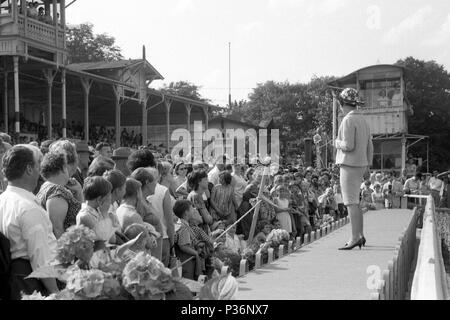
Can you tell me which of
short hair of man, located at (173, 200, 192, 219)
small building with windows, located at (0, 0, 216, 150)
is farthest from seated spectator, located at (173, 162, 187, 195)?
small building with windows, located at (0, 0, 216, 150)

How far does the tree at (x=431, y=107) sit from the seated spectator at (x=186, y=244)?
49711 mm

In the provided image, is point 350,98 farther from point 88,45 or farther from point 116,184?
point 88,45

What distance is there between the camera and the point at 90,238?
3.19 metres

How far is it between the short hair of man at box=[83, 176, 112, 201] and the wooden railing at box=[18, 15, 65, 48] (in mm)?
16774

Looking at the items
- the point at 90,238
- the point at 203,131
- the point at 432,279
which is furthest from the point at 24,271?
the point at 203,131

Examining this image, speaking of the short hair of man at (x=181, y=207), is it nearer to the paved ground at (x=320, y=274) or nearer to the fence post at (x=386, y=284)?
the paved ground at (x=320, y=274)

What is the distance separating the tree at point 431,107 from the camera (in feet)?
182

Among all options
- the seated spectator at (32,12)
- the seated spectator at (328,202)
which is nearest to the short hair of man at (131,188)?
the seated spectator at (328,202)

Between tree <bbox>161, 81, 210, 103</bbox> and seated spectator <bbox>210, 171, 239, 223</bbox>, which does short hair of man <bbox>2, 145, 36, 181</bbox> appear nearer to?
seated spectator <bbox>210, 171, 239, 223</bbox>

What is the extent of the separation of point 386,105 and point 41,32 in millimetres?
27115

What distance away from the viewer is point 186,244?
7.16m

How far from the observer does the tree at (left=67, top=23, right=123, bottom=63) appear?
5814 cm

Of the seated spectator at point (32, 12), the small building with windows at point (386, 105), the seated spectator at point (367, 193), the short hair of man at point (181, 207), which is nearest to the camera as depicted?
the short hair of man at point (181, 207)
